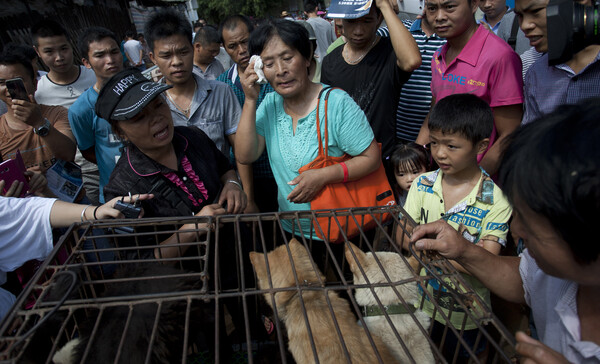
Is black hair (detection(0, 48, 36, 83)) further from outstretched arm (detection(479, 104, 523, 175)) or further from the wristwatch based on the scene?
outstretched arm (detection(479, 104, 523, 175))

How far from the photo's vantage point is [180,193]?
1.79 m

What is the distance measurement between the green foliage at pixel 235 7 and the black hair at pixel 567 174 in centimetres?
3718

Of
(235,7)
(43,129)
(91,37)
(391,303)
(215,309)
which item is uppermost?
(235,7)

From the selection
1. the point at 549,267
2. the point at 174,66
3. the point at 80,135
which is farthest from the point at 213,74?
the point at 549,267

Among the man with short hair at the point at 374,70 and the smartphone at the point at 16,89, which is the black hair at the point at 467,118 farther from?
the smartphone at the point at 16,89

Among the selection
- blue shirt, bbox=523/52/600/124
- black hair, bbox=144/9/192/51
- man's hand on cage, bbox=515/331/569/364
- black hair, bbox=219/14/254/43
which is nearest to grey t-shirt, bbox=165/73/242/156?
black hair, bbox=144/9/192/51

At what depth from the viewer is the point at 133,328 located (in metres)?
1.03

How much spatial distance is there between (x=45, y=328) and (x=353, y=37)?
2410 mm

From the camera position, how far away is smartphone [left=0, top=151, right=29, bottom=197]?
1.63 m

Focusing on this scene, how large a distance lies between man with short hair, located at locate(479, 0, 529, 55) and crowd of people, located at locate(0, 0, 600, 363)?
0.02 meters

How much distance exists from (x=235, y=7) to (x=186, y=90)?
37.2m

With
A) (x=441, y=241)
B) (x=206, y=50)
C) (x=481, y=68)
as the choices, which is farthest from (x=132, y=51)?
(x=441, y=241)

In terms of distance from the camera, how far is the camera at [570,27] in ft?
4.77

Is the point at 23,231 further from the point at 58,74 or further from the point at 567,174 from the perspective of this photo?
the point at 58,74
